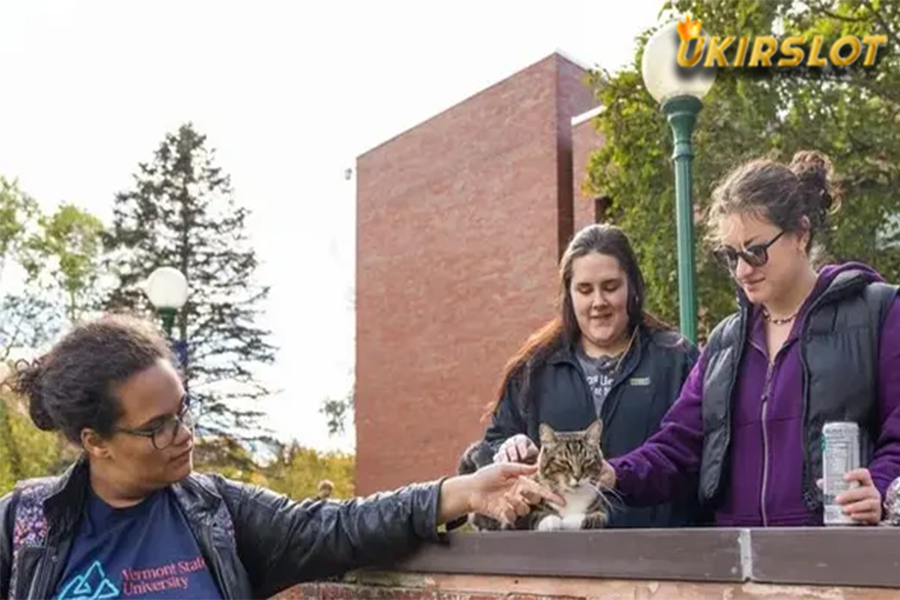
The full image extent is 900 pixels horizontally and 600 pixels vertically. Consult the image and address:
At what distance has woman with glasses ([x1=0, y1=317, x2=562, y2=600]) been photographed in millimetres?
2482

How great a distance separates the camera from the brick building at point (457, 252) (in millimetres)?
19688

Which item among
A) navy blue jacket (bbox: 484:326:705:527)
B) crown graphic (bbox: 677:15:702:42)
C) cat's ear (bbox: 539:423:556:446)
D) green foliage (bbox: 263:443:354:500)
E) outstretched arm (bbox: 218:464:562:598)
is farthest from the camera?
green foliage (bbox: 263:443:354:500)

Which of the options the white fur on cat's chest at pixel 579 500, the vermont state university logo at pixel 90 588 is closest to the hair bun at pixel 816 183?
the white fur on cat's chest at pixel 579 500

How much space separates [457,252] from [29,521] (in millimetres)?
19838

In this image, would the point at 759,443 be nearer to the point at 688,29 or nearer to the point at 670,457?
the point at 670,457

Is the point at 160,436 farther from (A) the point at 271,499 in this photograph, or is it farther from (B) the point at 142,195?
(B) the point at 142,195

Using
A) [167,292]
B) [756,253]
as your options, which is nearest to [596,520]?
[756,253]

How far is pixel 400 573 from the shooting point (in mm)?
2973

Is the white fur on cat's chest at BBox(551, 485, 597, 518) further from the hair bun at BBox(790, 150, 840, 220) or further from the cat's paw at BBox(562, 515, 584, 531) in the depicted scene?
the hair bun at BBox(790, 150, 840, 220)

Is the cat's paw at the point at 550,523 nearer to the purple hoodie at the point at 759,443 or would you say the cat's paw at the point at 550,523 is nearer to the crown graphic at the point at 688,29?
the purple hoodie at the point at 759,443

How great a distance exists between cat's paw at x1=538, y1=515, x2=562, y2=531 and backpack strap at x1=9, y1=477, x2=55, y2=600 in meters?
1.28

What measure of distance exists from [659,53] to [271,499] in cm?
440

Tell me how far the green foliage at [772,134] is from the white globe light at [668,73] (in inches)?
59.4

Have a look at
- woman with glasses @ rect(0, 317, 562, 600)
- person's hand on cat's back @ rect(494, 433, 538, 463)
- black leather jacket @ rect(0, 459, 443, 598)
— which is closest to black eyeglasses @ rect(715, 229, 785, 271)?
person's hand on cat's back @ rect(494, 433, 538, 463)
